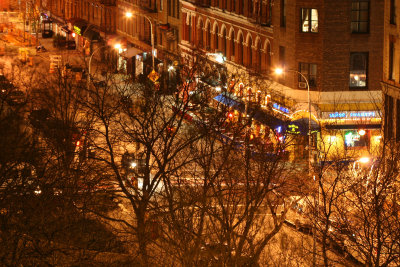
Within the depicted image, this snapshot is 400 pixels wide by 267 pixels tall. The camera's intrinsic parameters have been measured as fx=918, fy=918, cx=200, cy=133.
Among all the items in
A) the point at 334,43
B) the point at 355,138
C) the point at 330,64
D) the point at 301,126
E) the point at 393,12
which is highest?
the point at 393,12

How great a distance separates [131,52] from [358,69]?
30804 millimetres

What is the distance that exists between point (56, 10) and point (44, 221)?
9538cm

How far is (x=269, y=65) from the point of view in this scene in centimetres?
5997

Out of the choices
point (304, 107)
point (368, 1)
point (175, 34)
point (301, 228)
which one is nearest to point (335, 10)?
point (368, 1)

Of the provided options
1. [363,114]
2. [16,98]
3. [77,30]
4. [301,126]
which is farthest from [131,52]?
[363,114]

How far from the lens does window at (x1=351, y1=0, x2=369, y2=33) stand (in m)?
56.0

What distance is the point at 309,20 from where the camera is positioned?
56469mm

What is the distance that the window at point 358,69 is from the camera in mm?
56562

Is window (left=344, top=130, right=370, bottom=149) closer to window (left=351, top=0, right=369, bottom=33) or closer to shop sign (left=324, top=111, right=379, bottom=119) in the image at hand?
shop sign (left=324, top=111, right=379, bottom=119)

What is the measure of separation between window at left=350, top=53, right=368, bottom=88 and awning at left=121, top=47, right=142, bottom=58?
29.5m

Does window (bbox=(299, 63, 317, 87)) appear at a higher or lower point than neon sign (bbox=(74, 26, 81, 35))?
lower

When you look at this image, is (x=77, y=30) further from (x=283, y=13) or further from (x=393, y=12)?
(x=393, y=12)

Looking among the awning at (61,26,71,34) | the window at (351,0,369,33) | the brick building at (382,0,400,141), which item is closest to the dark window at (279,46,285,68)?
the window at (351,0,369,33)

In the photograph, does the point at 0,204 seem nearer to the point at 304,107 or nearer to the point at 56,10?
the point at 304,107
